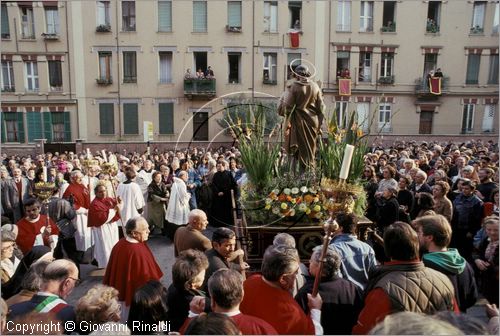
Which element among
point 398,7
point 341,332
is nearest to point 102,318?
point 341,332

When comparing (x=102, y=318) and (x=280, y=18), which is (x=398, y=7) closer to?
(x=280, y=18)

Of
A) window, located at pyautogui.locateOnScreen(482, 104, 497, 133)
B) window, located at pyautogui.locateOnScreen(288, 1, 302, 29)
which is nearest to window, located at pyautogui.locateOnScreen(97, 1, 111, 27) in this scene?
window, located at pyautogui.locateOnScreen(288, 1, 302, 29)

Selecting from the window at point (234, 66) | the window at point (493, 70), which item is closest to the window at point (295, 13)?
the window at point (234, 66)

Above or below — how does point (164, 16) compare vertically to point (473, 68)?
above

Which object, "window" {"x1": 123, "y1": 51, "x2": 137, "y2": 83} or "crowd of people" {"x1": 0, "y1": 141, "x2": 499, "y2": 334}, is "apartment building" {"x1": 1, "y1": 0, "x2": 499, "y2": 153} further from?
"crowd of people" {"x1": 0, "y1": 141, "x2": 499, "y2": 334}

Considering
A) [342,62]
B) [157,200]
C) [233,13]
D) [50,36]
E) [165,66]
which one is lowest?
[157,200]

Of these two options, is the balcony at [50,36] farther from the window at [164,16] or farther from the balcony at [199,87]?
the balcony at [199,87]

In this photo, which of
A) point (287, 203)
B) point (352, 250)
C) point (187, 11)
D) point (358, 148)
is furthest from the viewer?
point (187, 11)

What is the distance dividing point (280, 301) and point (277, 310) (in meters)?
0.06

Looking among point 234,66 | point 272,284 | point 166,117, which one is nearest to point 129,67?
point 166,117

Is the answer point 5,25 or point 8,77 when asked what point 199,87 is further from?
point 5,25

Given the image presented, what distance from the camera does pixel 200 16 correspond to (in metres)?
22.8

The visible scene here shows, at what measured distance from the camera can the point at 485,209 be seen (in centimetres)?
555

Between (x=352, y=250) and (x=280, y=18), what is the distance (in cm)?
2148
